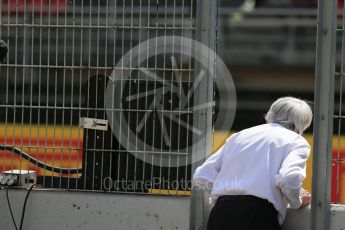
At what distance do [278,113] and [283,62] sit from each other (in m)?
12.3

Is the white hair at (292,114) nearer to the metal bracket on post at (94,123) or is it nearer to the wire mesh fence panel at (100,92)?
the wire mesh fence panel at (100,92)

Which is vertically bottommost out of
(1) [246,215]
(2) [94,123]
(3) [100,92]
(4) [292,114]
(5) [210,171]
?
(1) [246,215]

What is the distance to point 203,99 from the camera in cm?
468

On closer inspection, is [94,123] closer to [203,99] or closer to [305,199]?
[203,99]

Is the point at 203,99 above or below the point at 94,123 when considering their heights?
above

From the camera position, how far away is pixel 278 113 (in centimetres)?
412

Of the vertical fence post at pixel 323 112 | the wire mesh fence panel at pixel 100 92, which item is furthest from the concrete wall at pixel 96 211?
the vertical fence post at pixel 323 112

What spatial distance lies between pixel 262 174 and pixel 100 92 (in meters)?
1.50

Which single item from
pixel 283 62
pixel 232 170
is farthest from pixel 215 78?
pixel 283 62

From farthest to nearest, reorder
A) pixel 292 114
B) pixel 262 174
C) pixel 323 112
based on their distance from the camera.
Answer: pixel 323 112, pixel 292 114, pixel 262 174

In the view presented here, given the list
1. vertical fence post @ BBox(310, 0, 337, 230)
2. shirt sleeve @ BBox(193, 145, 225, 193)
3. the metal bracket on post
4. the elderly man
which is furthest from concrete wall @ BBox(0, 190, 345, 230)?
vertical fence post @ BBox(310, 0, 337, 230)

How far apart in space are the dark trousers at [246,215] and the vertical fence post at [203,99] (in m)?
0.72

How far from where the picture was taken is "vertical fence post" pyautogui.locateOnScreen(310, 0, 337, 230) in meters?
4.46

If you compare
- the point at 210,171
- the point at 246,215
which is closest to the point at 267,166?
the point at 246,215
